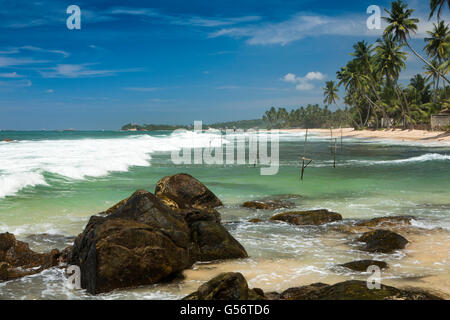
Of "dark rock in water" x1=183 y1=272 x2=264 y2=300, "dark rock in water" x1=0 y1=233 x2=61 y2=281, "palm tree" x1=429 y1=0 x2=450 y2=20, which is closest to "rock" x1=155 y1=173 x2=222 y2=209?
"dark rock in water" x1=0 y1=233 x2=61 y2=281

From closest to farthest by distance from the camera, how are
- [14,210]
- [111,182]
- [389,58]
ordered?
[14,210]
[111,182]
[389,58]

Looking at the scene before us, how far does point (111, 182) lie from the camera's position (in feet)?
58.2

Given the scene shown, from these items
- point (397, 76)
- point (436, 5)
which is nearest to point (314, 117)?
point (397, 76)

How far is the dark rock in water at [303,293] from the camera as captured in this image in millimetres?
4750

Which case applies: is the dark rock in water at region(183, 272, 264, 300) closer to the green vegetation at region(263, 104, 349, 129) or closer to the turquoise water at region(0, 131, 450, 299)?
the turquoise water at region(0, 131, 450, 299)

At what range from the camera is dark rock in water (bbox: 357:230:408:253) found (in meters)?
7.27

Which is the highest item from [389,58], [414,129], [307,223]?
[389,58]

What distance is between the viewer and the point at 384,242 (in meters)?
7.39

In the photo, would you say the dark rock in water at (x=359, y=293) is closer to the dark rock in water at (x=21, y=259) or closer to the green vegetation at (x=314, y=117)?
the dark rock in water at (x=21, y=259)

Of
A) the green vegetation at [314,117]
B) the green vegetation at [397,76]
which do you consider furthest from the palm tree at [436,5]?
the green vegetation at [314,117]

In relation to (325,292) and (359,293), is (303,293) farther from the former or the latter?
(359,293)
